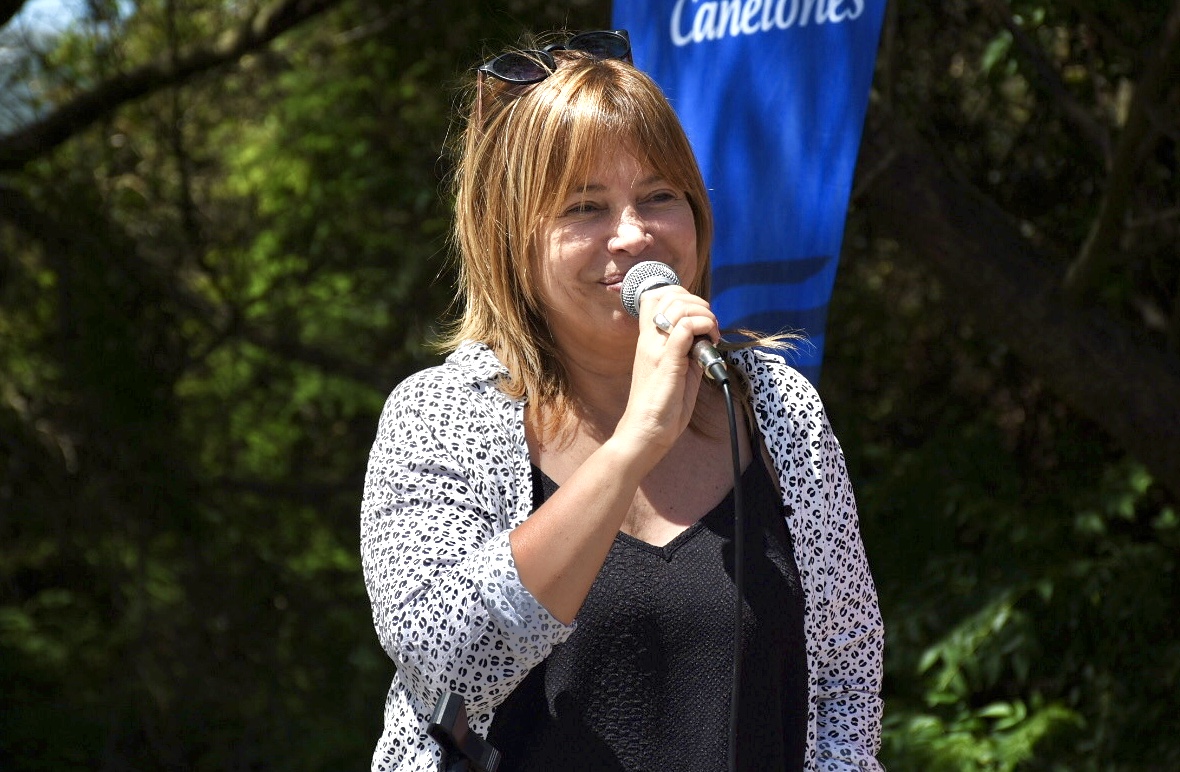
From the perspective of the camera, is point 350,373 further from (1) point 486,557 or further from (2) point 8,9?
(1) point 486,557

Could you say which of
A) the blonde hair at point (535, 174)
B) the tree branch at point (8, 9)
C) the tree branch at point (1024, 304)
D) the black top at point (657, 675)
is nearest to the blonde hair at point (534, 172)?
the blonde hair at point (535, 174)

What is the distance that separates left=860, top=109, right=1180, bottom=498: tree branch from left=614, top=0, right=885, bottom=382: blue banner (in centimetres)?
102

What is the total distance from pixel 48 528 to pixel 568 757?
399 centimetres

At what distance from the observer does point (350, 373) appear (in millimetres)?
5250

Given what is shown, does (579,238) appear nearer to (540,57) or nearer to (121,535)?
(540,57)

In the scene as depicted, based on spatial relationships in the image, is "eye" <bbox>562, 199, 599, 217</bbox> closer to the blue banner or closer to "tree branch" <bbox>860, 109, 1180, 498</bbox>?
the blue banner

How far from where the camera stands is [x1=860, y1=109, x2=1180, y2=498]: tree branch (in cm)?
319

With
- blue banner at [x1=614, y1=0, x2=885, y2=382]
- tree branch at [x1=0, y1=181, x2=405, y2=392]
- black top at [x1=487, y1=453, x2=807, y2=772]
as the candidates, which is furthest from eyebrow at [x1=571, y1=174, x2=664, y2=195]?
tree branch at [x1=0, y1=181, x2=405, y2=392]

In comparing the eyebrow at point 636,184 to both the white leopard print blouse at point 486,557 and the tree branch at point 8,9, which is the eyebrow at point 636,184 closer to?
the white leopard print blouse at point 486,557

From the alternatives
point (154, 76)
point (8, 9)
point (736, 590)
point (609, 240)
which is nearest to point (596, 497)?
point (736, 590)

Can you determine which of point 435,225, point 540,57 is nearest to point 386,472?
point 540,57

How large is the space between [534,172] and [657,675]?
59 centimetres

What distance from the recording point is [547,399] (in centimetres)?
162

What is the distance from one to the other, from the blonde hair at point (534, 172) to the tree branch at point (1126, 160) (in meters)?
1.69
